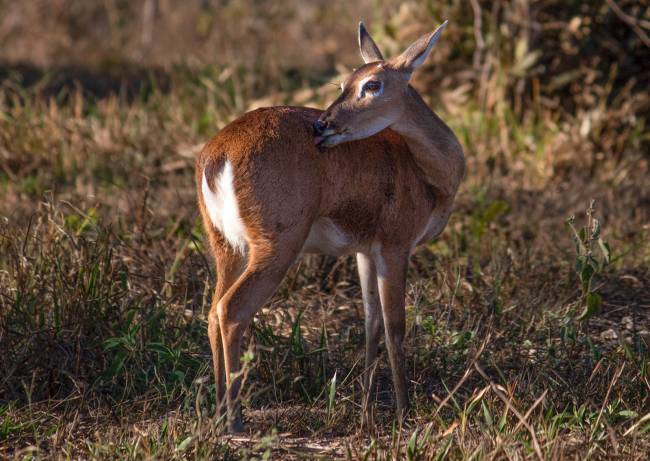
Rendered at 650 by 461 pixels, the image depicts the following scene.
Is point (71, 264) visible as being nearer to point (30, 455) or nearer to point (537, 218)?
point (30, 455)

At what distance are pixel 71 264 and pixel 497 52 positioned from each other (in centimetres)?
387

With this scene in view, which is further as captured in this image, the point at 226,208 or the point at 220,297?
the point at 220,297

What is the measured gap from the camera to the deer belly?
3926 mm

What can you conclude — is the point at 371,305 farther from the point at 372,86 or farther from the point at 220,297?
the point at 372,86

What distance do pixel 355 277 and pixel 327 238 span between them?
147 cm

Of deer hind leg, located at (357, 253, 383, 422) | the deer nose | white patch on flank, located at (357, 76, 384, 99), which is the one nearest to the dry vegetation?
deer hind leg, located at (357, 253, 383, 422)

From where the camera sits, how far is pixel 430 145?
4211 mm

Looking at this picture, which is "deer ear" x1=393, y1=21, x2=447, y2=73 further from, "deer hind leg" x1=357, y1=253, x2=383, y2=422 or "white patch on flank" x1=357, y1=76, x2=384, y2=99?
"deer hind leg" x1=357, y1=253, x2=383, y2=422

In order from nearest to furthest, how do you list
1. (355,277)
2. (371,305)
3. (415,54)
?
(415,54)
(371,305)
(355,277)

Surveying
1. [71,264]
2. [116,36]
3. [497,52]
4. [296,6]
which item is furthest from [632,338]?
[296,6]

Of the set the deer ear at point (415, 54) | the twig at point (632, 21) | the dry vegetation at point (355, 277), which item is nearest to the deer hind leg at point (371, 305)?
the dry vegetation at point (355, 277)

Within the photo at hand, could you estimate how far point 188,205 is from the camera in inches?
240

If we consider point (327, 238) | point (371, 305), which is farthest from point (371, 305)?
point (327, 238)

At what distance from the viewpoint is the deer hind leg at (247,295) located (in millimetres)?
3660
